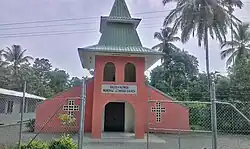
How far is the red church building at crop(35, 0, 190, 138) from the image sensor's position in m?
14.7

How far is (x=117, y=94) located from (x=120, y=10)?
7045 millimetres

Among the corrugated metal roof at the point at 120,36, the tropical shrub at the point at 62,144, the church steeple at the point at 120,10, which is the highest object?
the church steeple at the point at 120,10

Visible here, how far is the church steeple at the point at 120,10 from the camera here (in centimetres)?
1771

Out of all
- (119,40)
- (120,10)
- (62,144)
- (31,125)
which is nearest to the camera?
(62,144)

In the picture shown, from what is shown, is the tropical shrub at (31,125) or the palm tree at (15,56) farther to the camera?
the palm tree at (15,56)

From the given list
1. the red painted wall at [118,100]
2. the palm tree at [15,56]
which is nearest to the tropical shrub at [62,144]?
the red painted wall at [118,100]

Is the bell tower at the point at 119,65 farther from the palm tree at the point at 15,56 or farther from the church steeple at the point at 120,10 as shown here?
the palm tree at the point at 15,56

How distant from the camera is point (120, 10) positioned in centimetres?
1805

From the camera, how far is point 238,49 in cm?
2991

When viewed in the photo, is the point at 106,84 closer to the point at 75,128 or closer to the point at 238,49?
the point at 75,128

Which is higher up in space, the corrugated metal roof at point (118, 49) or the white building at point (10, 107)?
the corrugated metal roof at point (118, 49)

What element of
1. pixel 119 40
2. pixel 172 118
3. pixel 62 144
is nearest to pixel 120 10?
pixel 119 40

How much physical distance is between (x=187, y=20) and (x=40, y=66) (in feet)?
192

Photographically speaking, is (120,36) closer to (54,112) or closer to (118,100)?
(118,100)
